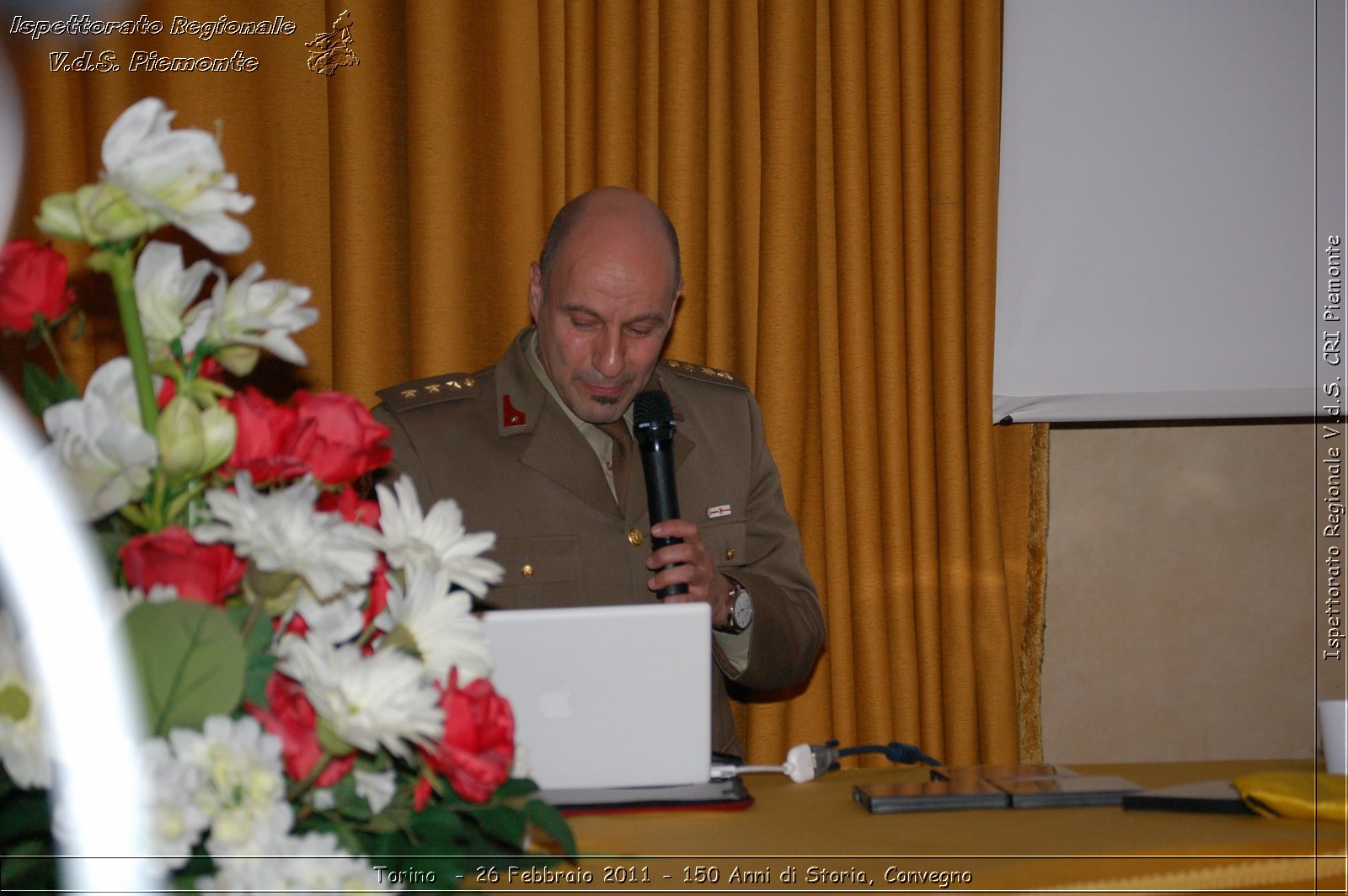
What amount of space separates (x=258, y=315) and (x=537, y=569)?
141 cm

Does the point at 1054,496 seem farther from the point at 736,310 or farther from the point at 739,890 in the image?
the point at 739,890

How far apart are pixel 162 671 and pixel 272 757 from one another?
84 millimetres

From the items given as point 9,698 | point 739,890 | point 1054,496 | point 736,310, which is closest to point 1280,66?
point 1054,496

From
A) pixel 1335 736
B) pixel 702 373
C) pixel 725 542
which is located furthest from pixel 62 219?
pixel 702 373

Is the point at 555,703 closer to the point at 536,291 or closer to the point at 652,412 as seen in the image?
the point at 652,412

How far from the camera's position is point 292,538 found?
0.72 metres

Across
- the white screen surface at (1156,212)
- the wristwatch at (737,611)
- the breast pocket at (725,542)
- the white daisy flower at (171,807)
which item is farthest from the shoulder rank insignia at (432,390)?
the white daisy flower at (171,807)

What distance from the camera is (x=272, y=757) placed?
689 millimetres

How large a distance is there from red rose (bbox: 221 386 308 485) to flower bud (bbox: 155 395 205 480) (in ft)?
0.08

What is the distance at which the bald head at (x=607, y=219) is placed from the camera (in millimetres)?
2098

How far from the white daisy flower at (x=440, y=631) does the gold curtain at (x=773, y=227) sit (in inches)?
68.1

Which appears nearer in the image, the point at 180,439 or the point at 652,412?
the point at 180,439

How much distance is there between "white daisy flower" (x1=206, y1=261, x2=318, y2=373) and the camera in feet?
2.50

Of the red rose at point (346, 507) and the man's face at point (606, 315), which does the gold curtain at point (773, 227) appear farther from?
the red rose at point (346, 507)
